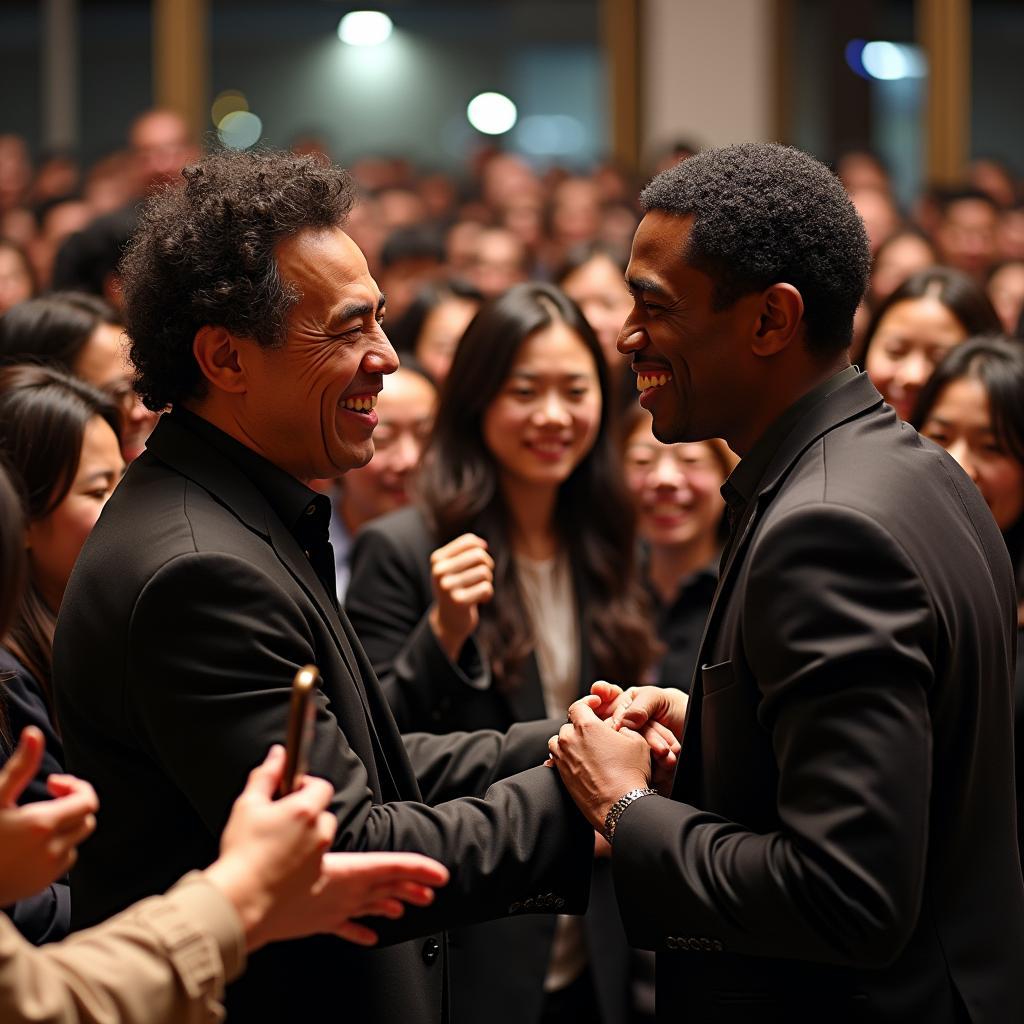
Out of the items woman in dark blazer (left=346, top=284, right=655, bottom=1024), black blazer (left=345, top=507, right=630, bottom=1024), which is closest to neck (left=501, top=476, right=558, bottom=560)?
woman in dark blazer (left=346, top=284, right=655, bottom=1024)

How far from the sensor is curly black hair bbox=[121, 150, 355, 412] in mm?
1923

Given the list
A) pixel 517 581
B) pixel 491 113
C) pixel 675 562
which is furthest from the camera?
pixel 491 113

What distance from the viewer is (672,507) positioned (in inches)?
139

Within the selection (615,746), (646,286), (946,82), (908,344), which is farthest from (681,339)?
(946,82)

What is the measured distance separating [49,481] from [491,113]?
850 centimetres

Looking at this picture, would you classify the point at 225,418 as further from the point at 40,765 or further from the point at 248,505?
the point at 40,765

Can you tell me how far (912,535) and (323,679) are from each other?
761 millimetres

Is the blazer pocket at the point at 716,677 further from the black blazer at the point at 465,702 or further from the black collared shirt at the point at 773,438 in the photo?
the black blazer at the point at 465,702

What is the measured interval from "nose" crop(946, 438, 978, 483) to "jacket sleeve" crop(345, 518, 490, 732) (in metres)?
1.01

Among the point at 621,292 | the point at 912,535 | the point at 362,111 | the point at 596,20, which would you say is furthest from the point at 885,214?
the point at 912,535

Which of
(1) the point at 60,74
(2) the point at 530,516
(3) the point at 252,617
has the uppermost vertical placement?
(1) the point at 60,74

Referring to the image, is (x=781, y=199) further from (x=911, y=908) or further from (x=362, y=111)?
(x=362, y=111)

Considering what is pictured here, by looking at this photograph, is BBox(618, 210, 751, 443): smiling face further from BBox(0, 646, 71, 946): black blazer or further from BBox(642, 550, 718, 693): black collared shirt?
BBox(642, 550, 718, 693): black collared shirt

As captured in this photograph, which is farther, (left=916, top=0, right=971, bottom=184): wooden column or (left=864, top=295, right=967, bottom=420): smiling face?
(left=916, top=0, right=971, bottom=184): wooden column
